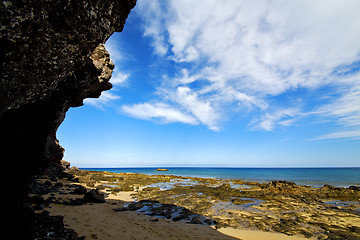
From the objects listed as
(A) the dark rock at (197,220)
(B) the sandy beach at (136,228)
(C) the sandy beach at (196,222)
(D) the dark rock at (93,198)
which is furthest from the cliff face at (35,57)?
(A) the dark rock at (197,220)

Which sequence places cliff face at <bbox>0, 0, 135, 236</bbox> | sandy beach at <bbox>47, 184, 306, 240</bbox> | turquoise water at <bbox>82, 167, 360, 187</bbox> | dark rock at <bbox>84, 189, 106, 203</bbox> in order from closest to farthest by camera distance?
cliff face at <bbox>0, 0, 135, 236</bbox> < sandy beach at <bbox>47, 184, 306, 240</bbox> < dark rock at <bbox>84, 189, 106, 203</bbox> < turquoise water at <bbox>82, 167, 360, 187</bbox>

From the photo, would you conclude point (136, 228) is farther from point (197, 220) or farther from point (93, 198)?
point (93, 198)

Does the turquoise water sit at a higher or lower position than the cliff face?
lower

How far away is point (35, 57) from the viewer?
426 cm

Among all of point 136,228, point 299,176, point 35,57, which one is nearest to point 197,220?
point 136,228

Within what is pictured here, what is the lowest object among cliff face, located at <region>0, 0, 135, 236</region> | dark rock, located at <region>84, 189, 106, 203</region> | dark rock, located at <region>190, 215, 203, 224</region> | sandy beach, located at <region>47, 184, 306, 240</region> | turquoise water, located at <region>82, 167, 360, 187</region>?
turquoise water, located at <region>82, 167, 360, 187</region>

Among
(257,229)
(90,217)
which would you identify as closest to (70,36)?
(90,217)

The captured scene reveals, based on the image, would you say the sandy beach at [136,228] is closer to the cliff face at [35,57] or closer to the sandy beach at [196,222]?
the sandy beach at [196,222]

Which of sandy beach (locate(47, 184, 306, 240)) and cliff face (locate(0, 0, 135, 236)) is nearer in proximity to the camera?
cliff face (locate(0, 0, 135, 236))

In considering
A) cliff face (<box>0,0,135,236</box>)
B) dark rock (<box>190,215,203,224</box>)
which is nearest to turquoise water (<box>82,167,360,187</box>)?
dark rock (<box>190,215,203,224</box>)

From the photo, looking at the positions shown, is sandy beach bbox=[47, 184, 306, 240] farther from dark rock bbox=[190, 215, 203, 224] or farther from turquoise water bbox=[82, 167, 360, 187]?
turquoise water bbox=[82, 167, 360, 187]

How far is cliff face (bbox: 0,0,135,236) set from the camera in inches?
144

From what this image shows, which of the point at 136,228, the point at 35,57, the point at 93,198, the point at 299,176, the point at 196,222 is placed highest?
the point at 35,57

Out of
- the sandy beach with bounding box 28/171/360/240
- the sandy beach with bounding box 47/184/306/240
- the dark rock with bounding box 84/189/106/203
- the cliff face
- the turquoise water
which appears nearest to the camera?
the cliff face
